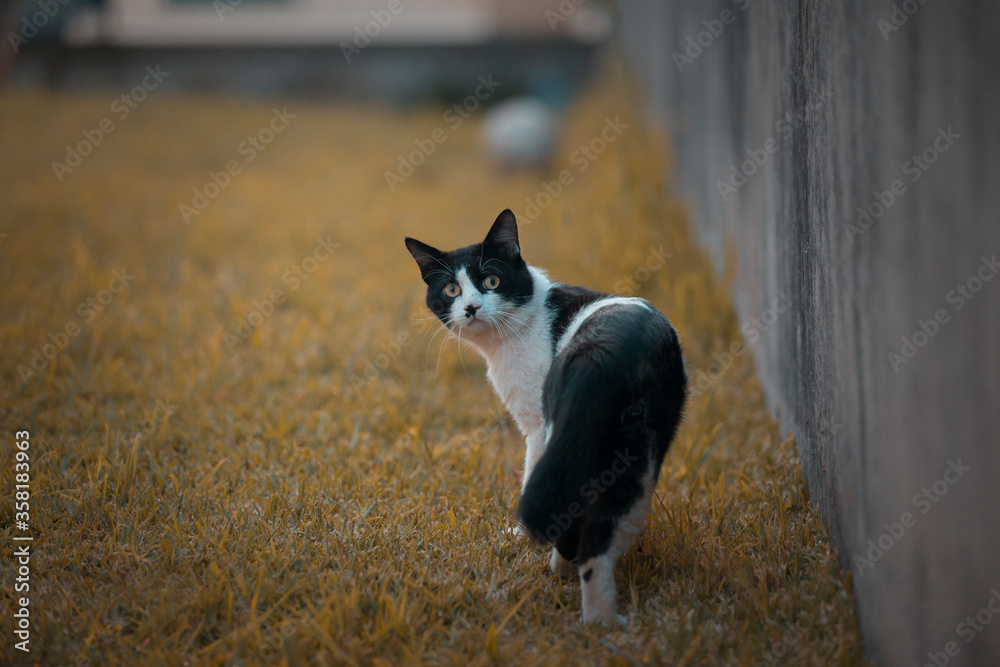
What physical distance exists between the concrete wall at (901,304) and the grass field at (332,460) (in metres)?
0.31

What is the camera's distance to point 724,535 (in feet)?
7.51

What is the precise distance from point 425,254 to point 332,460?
929mm

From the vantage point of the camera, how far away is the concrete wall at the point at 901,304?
1300 mm

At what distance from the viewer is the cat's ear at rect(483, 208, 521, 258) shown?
8.12 ft

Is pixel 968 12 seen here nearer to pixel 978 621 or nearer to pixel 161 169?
pixel 978 621

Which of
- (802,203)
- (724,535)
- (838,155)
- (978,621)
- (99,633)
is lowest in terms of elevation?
(724,535)

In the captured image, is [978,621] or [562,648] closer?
[978,621]

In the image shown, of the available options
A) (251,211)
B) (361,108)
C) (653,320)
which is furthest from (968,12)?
(361,108)

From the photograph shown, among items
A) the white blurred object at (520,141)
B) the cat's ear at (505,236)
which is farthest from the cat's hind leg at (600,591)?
the white blurred object at (520,141)

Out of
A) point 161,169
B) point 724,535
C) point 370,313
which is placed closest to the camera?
point 724,535

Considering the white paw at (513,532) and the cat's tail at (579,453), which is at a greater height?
the cat's tail at (579,453)

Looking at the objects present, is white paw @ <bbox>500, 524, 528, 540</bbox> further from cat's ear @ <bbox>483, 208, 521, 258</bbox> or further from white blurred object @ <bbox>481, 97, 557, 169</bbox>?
white blurred object @ <bbox>481, 97, 557, 169</bbox>

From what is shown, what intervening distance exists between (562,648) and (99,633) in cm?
120

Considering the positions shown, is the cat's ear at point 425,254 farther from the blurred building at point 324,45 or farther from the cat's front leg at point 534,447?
the blurred building at point 324,45
